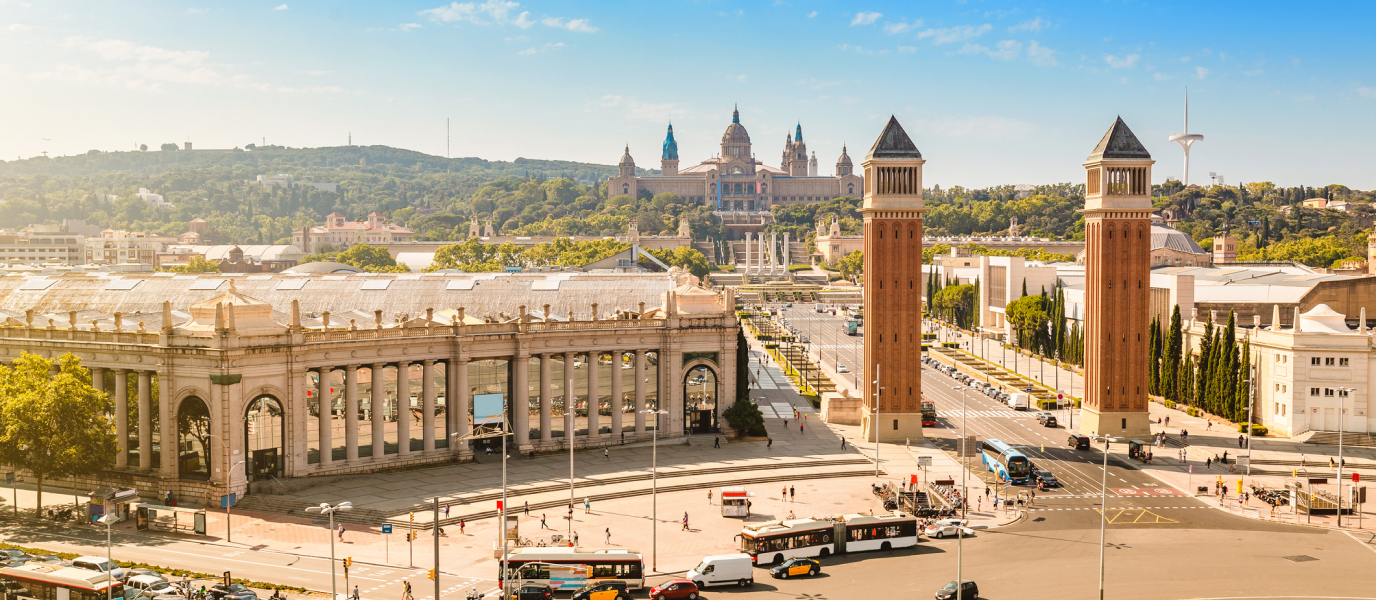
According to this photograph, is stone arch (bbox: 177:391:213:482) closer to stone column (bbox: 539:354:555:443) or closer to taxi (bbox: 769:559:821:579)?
stone column (bbox: 539:354:555:443)

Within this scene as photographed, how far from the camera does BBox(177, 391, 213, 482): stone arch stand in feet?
252

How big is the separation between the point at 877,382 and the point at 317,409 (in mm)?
45667

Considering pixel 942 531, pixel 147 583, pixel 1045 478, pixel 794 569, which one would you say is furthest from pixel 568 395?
pixel 147 583

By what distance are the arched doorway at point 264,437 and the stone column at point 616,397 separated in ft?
89.9

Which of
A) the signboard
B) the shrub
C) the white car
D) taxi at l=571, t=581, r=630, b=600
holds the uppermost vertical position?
the signboard

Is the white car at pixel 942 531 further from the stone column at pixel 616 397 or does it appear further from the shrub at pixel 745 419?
the stone column at pixel 616 397

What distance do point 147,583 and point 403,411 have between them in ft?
102

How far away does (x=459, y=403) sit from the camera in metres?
88.6

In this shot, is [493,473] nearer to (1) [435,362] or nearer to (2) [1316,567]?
(1) [435,362]

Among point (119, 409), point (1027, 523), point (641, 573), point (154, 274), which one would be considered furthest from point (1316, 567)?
point (154, 274)

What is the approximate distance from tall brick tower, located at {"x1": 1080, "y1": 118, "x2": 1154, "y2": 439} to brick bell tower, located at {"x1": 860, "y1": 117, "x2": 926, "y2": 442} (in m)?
17.2

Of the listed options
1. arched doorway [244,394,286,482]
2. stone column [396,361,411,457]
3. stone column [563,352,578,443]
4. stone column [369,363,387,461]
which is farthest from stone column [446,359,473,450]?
arched doorway [244,394,286,482]

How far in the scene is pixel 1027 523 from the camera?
237ft

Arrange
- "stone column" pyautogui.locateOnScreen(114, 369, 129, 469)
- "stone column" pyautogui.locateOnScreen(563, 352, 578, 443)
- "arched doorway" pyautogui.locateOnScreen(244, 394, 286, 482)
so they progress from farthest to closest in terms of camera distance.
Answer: "stone column" pyautogui.locateOnScreen(563, 352, 578, 443) → "stone column" pyautogui.locateOnScreen(114, 369, 129, 469) → "arched doorway" pyautogui.locateOnScreen(244, 394, 286, 482)
